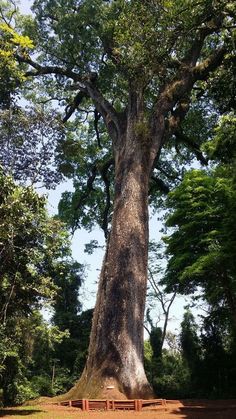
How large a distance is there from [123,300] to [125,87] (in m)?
10.0

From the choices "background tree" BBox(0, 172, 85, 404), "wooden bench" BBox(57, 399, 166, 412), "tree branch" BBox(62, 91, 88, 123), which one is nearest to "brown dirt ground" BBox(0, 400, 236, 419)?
"wooden bench" BBox(57, 399, 166, 412)

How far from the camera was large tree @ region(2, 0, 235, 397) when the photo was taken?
9.60 meters

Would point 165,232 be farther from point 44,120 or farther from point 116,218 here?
point 116,218

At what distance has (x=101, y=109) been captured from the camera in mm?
16141

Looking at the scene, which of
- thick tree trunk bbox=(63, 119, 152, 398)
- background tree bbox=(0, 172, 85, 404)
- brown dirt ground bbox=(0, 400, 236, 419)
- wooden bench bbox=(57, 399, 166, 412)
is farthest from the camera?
thick tree trunk bbox=(63, 119, 152, 398)

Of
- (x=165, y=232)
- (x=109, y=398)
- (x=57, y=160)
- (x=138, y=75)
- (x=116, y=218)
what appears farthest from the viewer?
(x=165, y=232)

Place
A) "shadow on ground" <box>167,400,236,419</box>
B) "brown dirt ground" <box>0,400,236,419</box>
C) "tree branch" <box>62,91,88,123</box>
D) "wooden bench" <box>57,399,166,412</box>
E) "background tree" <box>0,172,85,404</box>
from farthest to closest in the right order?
"tree branch" <box>62,91,88,123</box>, "background tree" <box>0,172,85,404</box>, "wooden bench" <box>57,399,166,412</box>, "shadow on ground" <box>167,400,236,419</box>, "brown dirt ground" <box>0,400,236,419</box>

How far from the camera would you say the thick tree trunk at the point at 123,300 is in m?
9.36

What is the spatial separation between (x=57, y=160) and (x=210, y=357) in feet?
33.0

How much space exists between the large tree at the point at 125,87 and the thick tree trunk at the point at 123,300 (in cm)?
2

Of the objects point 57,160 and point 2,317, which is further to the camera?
point 57,160

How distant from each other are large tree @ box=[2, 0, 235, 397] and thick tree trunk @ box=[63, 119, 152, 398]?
23 millimetres

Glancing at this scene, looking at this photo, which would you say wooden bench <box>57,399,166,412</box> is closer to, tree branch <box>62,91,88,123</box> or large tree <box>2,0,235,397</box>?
large tree <box>2,0,235,397</box>

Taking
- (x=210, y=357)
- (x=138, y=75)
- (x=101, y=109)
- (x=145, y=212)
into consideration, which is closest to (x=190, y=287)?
(x=210, y=357)
